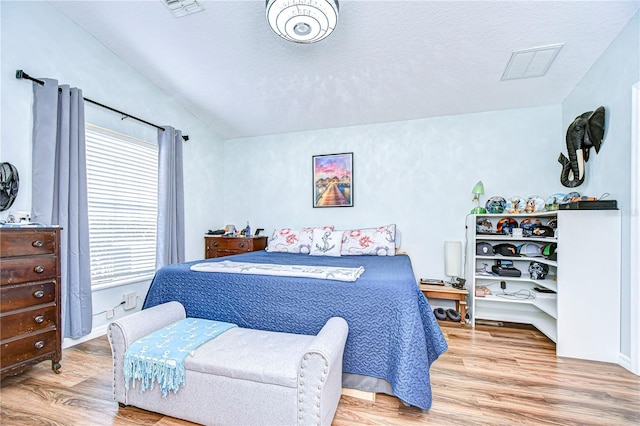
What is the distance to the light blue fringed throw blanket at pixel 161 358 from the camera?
1395 millimetres

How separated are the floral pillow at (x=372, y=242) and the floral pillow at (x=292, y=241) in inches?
14.8

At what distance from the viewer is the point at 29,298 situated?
5.84 feet

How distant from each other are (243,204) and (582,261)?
3.94 m

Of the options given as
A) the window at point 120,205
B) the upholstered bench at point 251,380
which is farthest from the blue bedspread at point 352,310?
the window at point 120,205

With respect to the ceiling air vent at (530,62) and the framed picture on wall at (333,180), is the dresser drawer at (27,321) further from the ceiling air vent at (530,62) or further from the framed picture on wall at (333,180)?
the ceiling air vent at (530,62)

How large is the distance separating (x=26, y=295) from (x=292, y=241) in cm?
233

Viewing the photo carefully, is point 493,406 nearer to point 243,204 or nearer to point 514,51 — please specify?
point 514,51

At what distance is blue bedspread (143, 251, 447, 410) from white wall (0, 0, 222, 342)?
1463 mm

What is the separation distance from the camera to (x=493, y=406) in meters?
1.57

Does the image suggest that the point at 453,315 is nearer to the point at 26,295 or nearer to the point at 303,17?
the point at 303,17

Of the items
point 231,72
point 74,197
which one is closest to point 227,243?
point 74,197

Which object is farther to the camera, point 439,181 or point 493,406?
point 439,181

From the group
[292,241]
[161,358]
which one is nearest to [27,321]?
[161,358]

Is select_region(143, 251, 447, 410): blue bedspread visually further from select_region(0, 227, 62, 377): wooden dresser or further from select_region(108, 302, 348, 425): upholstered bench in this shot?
select_region(0, 227, 62, 377): wooden dresser
